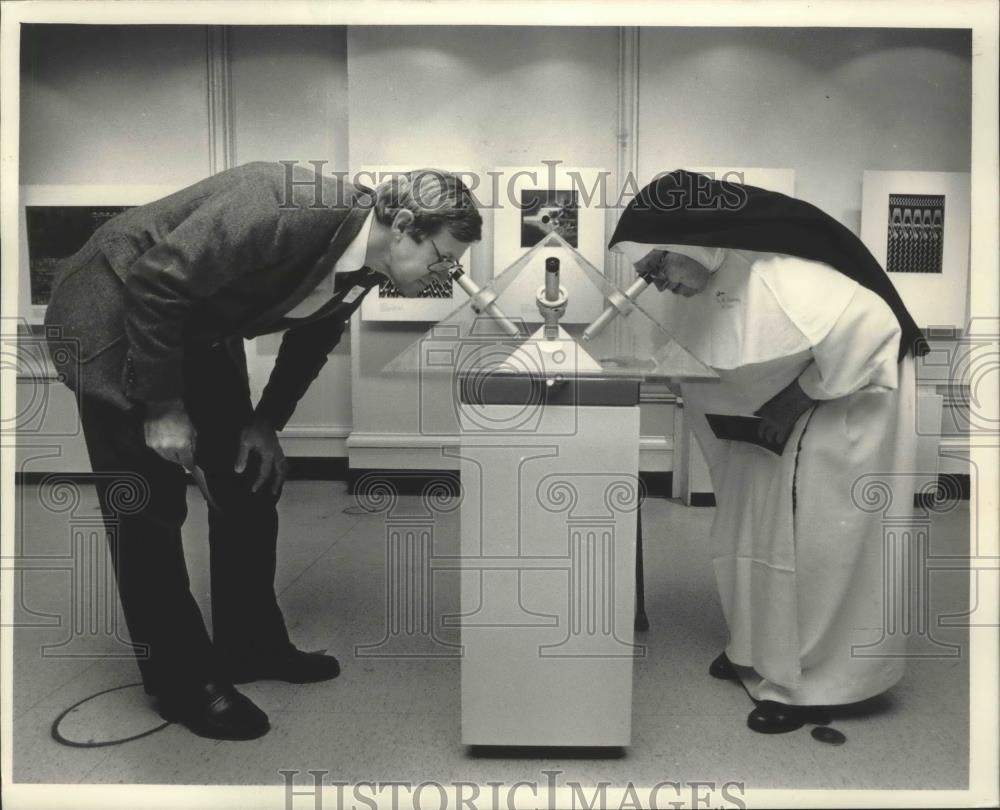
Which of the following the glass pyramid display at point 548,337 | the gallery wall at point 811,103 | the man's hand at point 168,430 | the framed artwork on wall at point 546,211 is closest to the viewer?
the glass pyramid display at point 548,337

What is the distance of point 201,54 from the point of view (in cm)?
365

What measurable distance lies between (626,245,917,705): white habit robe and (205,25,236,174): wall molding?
2547mm

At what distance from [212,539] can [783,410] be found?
144 centimetres

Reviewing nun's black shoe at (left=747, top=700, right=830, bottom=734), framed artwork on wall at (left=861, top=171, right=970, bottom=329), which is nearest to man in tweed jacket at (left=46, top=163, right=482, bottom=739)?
nun's black shoe at (left=747, top=700, right=830, bottom=734)

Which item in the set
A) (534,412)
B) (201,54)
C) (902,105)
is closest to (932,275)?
(902,105)

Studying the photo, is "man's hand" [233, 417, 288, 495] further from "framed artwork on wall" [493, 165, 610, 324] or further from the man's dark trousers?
"framed artwork on wall" [493, 165, 610, 324]

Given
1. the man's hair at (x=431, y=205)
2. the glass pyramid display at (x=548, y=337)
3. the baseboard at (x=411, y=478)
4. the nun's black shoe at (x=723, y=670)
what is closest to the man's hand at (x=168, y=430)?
the glass pyramid display at (x=548, y=337)

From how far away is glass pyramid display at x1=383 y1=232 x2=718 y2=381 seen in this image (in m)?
1.56

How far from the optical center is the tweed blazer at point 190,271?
1.59 meters

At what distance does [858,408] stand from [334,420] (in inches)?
113

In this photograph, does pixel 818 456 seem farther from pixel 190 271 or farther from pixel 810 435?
pixel 190 271

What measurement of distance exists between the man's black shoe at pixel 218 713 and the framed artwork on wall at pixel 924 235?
283 centimetres

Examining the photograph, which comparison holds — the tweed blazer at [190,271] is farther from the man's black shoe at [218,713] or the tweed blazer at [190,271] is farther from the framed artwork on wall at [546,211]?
the framed artwork on wall at [546,211]

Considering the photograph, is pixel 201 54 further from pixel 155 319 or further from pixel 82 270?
pixel 155 319
